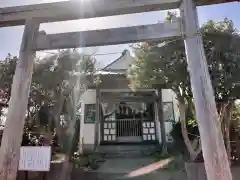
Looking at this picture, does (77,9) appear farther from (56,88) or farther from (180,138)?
(180,138)

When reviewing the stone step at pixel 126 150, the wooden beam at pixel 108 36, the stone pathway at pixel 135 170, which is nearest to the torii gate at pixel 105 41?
the wooden beam at pixel 108 36

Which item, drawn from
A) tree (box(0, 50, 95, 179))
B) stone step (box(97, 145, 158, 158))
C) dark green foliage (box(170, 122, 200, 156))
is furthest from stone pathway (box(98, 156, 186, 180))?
tree (box(0, 50, 95, 179))

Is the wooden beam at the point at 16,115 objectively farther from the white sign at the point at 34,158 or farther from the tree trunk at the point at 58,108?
the tree trunk at the point at 58,108

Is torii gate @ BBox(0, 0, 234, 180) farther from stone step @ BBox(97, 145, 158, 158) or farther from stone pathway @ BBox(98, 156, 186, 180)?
stone step @ BBox(97, 145, 158, 158)

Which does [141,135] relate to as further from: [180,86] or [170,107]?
[180,86]

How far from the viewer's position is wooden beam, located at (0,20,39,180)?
360cm

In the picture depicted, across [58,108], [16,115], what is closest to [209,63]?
[58,108]

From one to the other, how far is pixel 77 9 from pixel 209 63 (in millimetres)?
3149

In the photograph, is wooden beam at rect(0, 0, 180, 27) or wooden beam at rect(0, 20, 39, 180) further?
wooden beam at rect(0, 0, 180, 27)

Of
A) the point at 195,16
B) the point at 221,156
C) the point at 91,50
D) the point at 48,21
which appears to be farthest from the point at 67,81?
the point at 221,156

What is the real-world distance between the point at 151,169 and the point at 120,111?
467cm

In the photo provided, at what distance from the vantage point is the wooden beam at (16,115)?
360 centimetres

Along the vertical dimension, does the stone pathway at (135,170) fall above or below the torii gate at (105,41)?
below

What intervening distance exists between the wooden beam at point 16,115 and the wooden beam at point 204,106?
259cm
